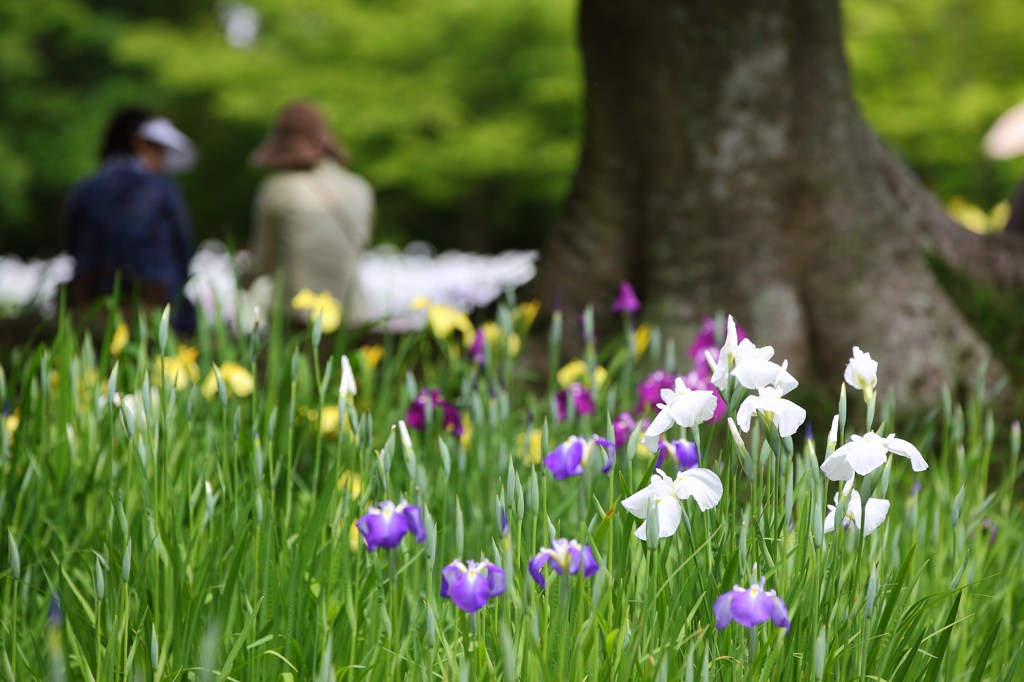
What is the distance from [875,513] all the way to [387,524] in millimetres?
683

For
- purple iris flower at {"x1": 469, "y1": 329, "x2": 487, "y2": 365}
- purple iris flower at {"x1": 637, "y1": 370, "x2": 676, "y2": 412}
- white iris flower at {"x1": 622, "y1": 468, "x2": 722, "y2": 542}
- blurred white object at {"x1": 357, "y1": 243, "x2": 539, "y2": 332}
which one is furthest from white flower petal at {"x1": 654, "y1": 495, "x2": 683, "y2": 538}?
blurred white object at {"x1": 357, "y1": 243, "x2": 539, "y2": 332}

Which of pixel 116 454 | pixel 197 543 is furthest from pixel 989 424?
pixel 116 454

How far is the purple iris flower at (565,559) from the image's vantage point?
4.84 feet

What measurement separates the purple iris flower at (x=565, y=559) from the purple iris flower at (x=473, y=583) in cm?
5

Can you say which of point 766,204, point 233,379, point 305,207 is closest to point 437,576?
point 233,379

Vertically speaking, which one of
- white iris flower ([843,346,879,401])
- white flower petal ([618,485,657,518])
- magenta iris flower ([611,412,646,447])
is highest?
white iris flower ([843,346,879,401])

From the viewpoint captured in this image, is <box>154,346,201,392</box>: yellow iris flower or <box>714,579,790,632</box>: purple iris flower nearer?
<box>714,579,790,632</box>: purple iris flower

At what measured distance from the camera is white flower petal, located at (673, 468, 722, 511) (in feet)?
5.09

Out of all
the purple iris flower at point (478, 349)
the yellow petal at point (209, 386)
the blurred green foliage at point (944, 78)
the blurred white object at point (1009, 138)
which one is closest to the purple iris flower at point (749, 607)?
the purple iris flower at point (478, 349)

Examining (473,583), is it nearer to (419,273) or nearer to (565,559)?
(565,559)

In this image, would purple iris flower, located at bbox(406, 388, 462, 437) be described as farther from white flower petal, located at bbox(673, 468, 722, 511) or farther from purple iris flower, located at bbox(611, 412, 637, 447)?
white flower petal, located at bbox(673, 468, 722, 511)

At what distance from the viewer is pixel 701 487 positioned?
5.13 ft

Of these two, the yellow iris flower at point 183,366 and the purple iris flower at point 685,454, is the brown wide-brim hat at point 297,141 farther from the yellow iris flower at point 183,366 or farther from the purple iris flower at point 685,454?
the purple iris flower at point 685,454

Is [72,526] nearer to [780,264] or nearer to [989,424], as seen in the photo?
[989,424]
